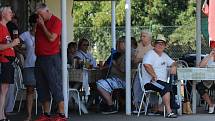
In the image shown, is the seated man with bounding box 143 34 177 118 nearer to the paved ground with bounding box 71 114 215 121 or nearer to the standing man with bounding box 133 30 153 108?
the paved ground with bounding box 71 114 215 121

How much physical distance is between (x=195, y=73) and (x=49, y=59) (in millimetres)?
2689

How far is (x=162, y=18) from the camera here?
34.5 meters

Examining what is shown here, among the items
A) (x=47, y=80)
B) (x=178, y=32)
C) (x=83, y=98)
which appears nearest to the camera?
(x=47, y=80)

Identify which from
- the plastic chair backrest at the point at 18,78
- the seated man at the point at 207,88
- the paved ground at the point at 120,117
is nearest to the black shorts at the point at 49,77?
the paved ground at the point at 120,117

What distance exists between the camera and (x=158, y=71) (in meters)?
9.17

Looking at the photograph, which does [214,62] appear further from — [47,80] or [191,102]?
[47,80]

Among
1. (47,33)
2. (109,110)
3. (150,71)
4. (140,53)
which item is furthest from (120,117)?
(47,33)

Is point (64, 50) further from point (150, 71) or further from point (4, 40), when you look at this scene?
point (150, 71)

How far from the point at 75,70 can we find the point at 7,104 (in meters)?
1.34

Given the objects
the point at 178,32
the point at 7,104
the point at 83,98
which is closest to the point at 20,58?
the point at 7,104

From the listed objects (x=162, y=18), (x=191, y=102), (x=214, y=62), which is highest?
(x=162, y=18)

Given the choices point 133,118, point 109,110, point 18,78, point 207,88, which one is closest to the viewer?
point 133,118

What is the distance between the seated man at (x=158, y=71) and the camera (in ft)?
29.8

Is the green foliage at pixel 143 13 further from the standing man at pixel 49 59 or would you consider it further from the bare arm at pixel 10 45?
the bare arm at pixel 10 45
